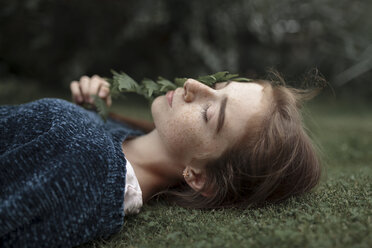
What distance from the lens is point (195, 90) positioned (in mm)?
2012

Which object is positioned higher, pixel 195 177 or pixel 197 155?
pixel 197 155

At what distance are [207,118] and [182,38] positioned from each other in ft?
13.1

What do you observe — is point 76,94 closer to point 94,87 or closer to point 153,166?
point 94,87

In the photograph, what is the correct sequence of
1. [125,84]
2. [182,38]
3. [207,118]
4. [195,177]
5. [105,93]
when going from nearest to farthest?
[207,118]
[195,177]
[125,84]
[105,93]
[182,38]

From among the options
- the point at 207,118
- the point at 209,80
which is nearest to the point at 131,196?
the point at 207,118

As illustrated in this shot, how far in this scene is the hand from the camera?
2744mm

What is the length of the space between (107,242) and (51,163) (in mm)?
459

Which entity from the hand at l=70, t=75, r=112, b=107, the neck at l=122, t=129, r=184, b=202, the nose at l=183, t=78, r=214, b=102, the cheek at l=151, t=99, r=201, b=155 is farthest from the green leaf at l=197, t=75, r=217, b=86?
the hand at l=70, t=75, r=112, b=107

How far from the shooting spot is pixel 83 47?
600 centimetres

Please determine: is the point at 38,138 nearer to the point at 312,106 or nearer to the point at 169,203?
the point at 169,203

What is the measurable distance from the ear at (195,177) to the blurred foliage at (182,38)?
12.2 ft

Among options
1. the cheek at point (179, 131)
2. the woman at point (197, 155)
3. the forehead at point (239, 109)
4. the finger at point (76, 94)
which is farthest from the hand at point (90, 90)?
the forehead at point (239, 109)

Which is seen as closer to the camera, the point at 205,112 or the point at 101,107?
the point at 205,112

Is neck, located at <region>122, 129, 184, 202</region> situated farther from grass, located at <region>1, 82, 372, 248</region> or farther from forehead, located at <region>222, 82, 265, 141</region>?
forehead, located at <region>222, 82, 265, 141</region>
